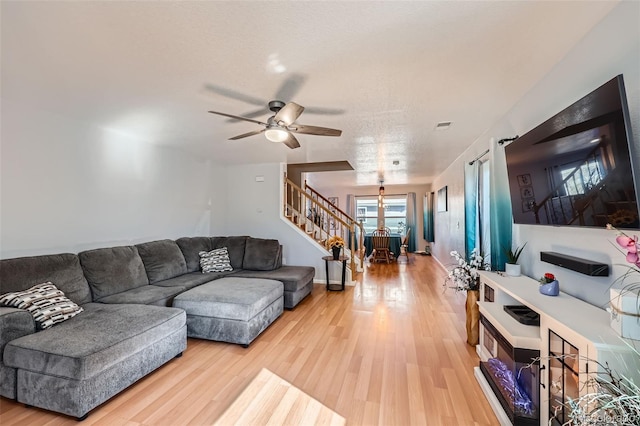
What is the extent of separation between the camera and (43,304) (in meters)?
2.13

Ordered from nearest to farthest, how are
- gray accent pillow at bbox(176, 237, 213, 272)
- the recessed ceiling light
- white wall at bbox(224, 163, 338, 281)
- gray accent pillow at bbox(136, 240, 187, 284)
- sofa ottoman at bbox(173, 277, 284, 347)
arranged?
sofa ottoman at bbox(173, 277, 284, 347), the recessed ceiling light, gray accent pillow at bbox(136, 240, 187, 284), gray accent pillow at bbox(176, 237, 213, 272), white wall at bbox(224, 163, 338, 281)

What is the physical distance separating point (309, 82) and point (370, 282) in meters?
4.10

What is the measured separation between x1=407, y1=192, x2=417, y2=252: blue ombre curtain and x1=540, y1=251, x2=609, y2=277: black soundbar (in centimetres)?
767

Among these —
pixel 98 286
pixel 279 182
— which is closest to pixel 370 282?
pixel 279 182

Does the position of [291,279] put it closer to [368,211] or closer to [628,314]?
[628,314]

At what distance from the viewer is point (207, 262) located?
13.5ft

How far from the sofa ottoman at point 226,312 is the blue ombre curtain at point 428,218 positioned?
6752 mm

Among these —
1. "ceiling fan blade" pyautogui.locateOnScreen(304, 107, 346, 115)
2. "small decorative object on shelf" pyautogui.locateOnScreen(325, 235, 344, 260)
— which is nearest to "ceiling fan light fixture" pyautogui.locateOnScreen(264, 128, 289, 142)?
"ceiling fan blade" pyautogui.locateOnScreen(304, 107, 346, 115)

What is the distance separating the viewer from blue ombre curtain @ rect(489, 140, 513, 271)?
2.62 meters

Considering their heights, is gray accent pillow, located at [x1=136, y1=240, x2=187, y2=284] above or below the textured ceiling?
below

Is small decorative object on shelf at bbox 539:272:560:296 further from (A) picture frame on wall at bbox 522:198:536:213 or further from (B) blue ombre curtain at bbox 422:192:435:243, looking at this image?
(B) blue ombre curtain at bbox 422:192:435:243

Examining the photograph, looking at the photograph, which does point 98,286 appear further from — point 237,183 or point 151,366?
point 237,183

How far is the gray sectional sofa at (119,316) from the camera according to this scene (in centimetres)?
175

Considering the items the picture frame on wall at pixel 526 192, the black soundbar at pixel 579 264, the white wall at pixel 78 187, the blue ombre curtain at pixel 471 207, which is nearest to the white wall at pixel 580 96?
the black soundbar at pixel 579 264
